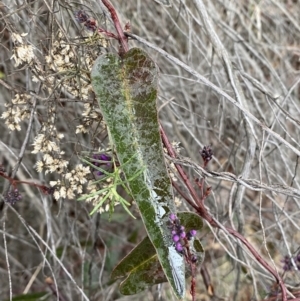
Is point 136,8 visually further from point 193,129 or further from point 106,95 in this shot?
point 106,95

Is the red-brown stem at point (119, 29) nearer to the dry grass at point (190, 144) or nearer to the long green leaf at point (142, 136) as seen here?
the long green leaf at point (142, 136)

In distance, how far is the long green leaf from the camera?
2.11 ft

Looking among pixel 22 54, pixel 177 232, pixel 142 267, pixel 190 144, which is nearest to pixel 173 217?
pixel 177 232

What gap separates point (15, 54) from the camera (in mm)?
690

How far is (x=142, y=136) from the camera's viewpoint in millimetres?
652

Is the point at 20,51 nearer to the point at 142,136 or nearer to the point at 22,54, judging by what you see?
the point at 22,54

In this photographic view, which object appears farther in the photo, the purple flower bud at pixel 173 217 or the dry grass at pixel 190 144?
the dry grass at pixel 190 144

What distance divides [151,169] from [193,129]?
618mm

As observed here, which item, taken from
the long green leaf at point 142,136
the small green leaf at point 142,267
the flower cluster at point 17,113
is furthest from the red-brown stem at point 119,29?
the small green leaf at point 142,267

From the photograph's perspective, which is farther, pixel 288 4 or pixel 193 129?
pixel 288 4

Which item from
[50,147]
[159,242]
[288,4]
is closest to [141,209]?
[159,242]

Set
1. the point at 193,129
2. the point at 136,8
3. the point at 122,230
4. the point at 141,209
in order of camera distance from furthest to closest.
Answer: the point at 122,230 → the point at 136,8 → the point at 193,129 → the point at 141,209

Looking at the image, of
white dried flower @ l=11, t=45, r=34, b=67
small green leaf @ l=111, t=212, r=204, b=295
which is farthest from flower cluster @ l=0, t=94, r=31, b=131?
small green leaf @ l=111, t=212, r=204, b=295

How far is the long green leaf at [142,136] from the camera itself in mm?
644
